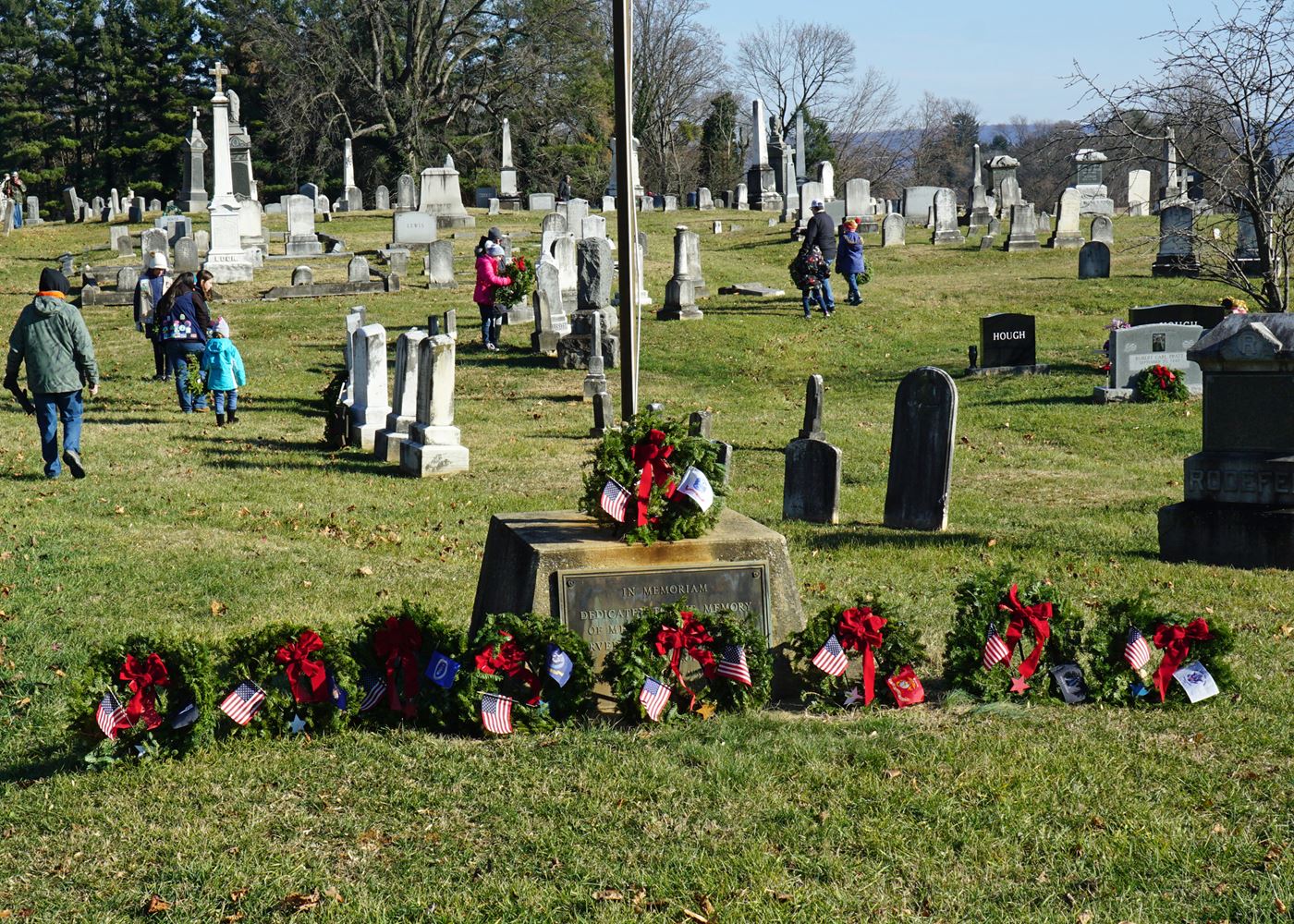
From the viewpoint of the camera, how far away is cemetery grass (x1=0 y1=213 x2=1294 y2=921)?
4.58m

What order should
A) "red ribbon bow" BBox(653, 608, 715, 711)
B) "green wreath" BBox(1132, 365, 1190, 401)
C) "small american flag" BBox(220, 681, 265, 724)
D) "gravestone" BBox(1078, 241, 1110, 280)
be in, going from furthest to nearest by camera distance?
"gravestone" BBox(1078, 241, 1110, 280), "green wreath" BBox(1132, 365, 1190, 401), "red ribbon bow" BBox(653, 608, 715, 711), "small american flag" BBox(220, 681, 265, 724)

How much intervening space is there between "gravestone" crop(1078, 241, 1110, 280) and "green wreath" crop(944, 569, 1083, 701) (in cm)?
2369

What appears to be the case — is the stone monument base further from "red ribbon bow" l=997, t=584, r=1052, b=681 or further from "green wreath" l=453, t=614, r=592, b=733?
"green wreath" l=453, t=614, r=592, b=733

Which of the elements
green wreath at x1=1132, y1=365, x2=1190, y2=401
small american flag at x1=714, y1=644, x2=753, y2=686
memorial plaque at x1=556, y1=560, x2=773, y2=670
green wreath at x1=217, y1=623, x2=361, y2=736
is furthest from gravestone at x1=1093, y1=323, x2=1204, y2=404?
green wreath at x1=217, y1=623, x2=361, y2=736

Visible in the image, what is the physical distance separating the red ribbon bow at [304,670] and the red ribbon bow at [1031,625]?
3207 mm

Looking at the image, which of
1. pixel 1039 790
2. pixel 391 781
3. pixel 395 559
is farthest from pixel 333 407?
pixel 1039 790

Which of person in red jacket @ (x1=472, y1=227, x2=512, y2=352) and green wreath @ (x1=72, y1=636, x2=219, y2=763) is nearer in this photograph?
green wreath @ (x1=72, y1=636, x2=219, y2=763)

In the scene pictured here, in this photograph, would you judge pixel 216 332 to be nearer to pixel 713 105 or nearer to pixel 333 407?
pixel 333 407

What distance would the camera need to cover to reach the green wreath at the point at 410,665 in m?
6.12

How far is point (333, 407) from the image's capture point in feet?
49.8

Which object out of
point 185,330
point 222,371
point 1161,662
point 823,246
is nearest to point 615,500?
point 1161,662

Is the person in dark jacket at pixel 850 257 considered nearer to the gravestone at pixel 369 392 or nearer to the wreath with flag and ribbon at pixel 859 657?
the gravestone at pixel 369 392

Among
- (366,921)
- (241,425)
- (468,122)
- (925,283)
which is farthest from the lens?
(468,122)

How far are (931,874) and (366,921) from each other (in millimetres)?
1884
